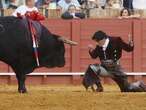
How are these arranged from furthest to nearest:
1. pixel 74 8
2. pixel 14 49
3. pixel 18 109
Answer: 1. pixel 74 8
2. pixel 14 49
3. pixel 18 109

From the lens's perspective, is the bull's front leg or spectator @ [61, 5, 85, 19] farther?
spectator @ [61, 5, 85, 19]

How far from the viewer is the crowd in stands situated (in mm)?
16016

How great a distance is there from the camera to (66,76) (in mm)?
16406

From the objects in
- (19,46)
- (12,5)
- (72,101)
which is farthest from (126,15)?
(72,101)

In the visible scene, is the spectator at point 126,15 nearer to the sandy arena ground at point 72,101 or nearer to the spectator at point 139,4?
the spectator at point 139,4

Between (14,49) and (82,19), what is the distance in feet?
17.2

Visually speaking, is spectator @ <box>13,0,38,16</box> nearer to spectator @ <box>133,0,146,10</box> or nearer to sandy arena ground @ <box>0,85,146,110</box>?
sandy arena ground @ <box>0,85,146,110</box>

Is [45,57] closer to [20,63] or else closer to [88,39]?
[20,63]

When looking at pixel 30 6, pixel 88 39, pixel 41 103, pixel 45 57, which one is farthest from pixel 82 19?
pixel 41 103

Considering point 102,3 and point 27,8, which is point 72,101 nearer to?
point 27,8

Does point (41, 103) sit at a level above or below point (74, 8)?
below

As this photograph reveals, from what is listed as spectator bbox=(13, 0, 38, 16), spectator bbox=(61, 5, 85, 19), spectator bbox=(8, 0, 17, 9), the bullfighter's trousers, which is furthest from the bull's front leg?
spectator bbox=(61, 5, 85, 19)

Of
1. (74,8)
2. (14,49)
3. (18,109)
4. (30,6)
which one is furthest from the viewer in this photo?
(74,8)

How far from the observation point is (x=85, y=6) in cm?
1614
